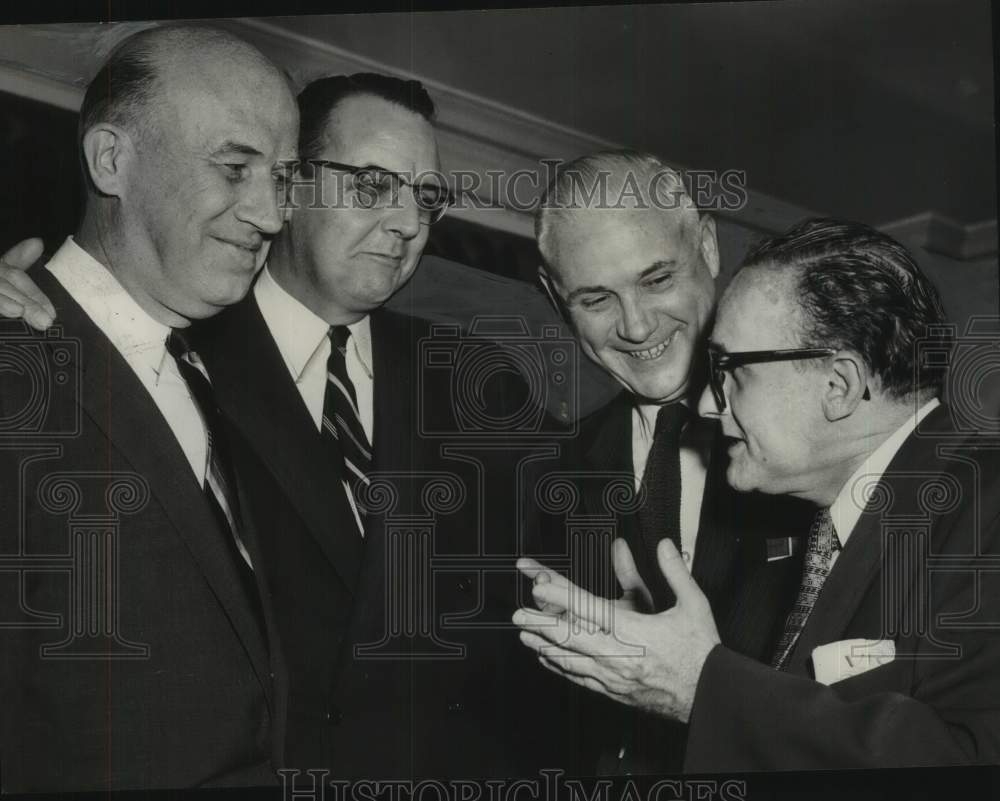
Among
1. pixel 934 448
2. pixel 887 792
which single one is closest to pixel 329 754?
pixel 887 792

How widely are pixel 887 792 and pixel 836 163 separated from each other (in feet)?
5.49

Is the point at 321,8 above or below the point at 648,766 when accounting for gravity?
above

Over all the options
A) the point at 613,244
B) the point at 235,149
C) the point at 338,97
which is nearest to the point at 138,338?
the point at 235,149

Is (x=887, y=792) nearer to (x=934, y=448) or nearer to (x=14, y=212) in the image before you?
(x=934, y=448)

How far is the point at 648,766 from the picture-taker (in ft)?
9.66

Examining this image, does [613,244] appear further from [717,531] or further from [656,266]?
[717,531]

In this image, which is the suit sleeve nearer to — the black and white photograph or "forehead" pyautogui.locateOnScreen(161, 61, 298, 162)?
the black and white photograph

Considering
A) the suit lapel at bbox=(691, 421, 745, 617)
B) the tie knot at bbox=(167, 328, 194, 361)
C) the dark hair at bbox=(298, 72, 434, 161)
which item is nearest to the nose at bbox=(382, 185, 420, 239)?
the dark hair at bbox=(298, 72, 434, 161)

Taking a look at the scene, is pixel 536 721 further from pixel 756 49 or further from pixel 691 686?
pixel 756 49

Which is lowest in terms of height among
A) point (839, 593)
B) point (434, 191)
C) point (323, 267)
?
point (839, 593)

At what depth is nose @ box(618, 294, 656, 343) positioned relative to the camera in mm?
2984

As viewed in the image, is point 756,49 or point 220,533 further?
point 756,49

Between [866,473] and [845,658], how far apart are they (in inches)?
18.4

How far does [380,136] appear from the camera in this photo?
9.71 ft
